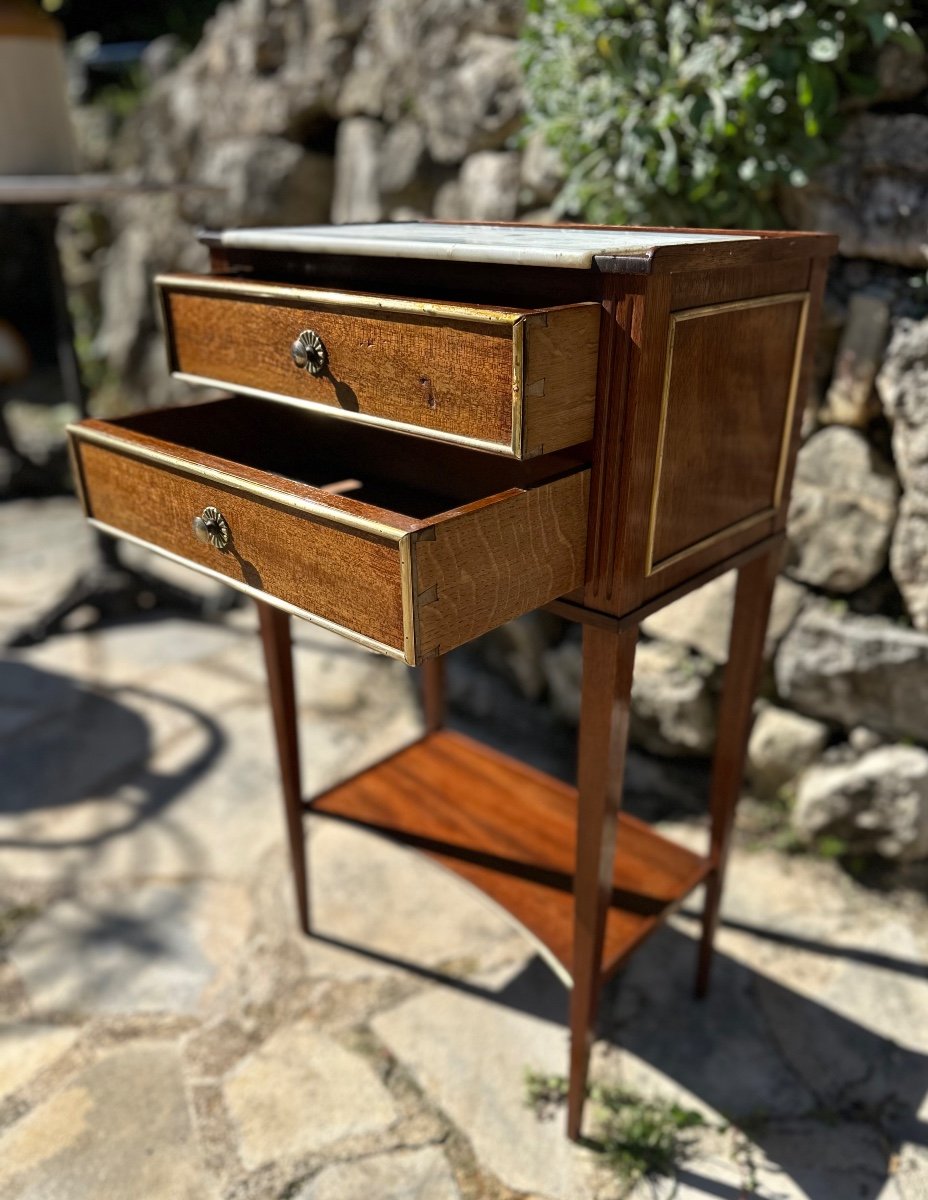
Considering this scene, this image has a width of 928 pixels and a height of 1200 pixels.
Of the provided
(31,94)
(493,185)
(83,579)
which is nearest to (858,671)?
(493,185)

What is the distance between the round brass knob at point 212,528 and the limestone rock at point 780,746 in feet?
4.82

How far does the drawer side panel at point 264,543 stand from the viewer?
43.5 inches

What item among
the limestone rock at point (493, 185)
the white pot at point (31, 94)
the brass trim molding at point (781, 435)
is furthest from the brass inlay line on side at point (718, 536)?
the white pot at point (31, 94)

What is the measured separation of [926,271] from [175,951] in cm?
208

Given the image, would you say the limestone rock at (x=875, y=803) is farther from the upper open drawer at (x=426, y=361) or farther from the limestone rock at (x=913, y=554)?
the upper open drawer at (x=426, y=361)

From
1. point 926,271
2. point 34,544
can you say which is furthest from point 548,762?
point 34,544

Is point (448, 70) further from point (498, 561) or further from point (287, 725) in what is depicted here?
point (498, 561)

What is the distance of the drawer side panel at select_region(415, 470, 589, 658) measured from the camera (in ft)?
3.51

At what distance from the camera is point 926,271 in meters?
1.92

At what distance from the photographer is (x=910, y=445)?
1981mm

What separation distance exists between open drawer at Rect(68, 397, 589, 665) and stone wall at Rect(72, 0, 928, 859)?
3.38 feet

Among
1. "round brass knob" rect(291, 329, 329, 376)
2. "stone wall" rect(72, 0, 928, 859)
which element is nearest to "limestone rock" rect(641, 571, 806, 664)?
Answer: "stone wall" rect(72, 0, 928, 859)

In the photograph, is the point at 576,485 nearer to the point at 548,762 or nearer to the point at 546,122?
the point at 546,122

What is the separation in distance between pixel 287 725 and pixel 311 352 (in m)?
0.88
